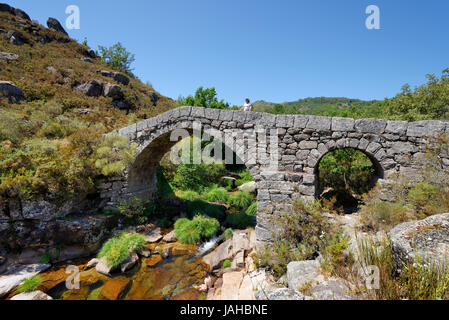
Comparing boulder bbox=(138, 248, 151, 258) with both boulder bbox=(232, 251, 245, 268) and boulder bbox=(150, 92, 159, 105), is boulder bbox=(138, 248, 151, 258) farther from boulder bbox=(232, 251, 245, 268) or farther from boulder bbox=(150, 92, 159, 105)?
boulder bbox=(150, 92, 159, 105)

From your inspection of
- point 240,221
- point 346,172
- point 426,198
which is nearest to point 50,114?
point 240,221

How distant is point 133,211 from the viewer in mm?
7309

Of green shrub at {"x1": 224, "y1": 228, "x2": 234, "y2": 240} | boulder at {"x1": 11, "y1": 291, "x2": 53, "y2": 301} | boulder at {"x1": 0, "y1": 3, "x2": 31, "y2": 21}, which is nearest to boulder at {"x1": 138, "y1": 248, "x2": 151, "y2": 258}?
boulder at {"x1": 11, "y1": 291, "x2": 53, "y2": 301}

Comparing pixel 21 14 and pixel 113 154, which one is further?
pixel 21 14

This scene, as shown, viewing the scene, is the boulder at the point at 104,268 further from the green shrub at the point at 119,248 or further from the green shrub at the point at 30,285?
the green shrub at the point at 30,285

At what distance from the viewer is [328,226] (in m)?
4.26

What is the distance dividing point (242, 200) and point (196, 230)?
3.38 meters

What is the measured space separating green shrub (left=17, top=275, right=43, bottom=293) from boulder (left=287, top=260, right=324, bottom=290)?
545cm

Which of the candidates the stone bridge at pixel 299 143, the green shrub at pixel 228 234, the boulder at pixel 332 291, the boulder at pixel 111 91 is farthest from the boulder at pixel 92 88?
the boulder at pixel 332 291

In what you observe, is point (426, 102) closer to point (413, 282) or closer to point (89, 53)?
point (413, 282)
